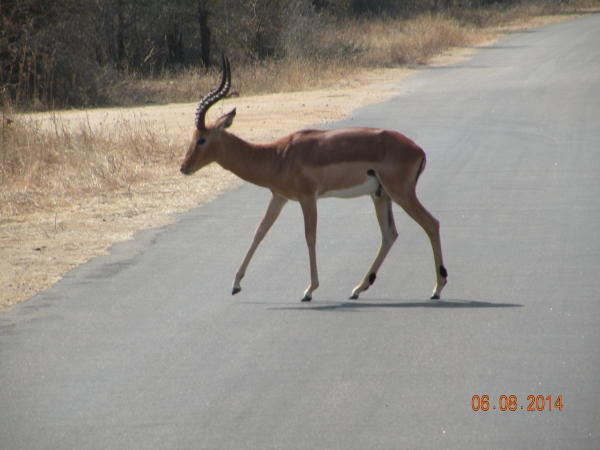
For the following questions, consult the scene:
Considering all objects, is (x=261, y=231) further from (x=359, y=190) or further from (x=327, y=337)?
(x=327, y=337)

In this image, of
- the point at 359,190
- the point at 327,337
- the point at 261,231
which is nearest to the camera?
the point at 327,337

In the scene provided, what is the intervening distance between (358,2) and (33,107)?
3536cm

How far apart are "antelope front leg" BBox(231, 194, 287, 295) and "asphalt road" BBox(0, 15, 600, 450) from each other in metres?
0.15

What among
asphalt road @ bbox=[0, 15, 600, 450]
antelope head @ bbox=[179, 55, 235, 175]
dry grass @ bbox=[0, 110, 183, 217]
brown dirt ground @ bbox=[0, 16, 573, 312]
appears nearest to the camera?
asphalt road @ bbox=[0, 15, 600, 450]

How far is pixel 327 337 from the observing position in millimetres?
6289

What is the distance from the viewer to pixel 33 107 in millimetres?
22797

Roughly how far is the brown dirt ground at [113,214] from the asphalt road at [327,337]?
364 millimetres
